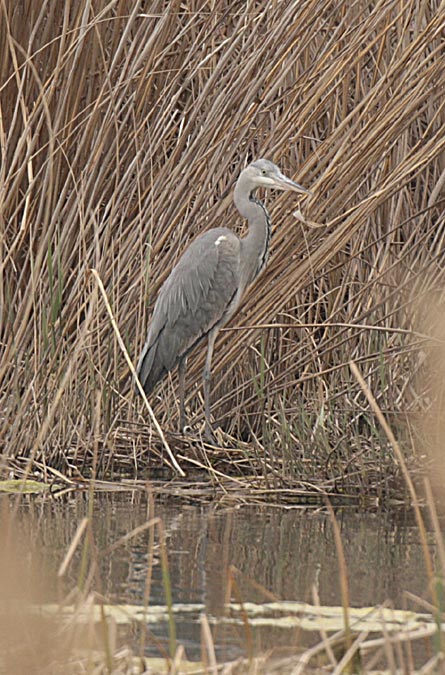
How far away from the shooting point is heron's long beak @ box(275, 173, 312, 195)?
13.2 ft

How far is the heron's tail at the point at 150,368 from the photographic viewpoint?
4496 millimetres

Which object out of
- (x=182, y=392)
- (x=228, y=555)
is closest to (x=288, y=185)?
(x=182, y=392)

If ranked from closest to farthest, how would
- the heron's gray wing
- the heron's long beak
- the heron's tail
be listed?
the heron's long beak
the heron's gray wing
the heron's tail

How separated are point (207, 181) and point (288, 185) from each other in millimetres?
285

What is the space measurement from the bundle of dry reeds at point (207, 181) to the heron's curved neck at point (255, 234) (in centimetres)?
6

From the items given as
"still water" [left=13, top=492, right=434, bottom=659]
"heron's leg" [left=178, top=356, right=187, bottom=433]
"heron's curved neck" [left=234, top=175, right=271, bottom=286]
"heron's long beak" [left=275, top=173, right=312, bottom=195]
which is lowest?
"heron's leg" [left=178, top=356, right=187, bottom=433]

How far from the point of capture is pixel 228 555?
9.30 feet

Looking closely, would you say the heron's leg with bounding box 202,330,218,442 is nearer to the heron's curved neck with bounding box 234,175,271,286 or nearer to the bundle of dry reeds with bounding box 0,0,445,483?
the bundle of dry reeds with bounding box 0,0,445,483

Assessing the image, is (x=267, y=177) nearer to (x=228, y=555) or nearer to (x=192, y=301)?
(x=192, y=301)

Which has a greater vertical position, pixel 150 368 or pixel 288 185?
pixel 288 185

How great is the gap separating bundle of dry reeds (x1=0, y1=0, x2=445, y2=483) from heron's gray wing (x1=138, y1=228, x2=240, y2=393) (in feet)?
0.29

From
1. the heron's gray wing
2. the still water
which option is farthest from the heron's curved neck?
the still water

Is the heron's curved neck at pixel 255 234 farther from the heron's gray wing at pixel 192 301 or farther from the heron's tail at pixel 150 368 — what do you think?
the heron's tail at pixel 150 368

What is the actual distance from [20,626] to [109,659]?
Answer: 38 centimetres
